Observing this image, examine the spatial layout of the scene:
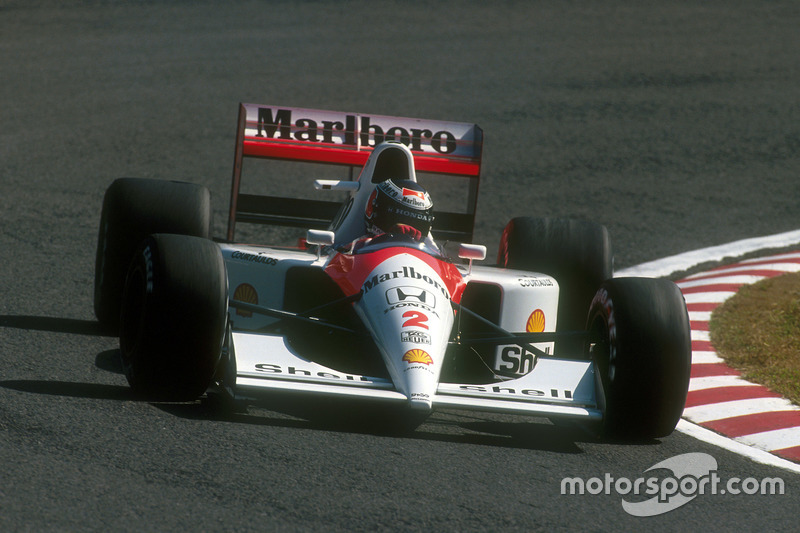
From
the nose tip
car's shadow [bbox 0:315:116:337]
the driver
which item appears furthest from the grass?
car's shadow [bbox 0:315:116:337]

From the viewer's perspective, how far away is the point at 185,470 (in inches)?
166

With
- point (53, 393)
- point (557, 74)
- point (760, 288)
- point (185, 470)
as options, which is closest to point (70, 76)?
point (557, 74)

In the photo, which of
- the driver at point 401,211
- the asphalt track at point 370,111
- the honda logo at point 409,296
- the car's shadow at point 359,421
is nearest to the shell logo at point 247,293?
the driver at point 401,211

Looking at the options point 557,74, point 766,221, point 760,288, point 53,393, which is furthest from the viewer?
point 557,74

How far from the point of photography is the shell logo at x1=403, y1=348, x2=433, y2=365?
495 centimetres

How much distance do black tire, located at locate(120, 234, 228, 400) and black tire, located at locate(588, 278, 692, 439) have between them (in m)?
1.66

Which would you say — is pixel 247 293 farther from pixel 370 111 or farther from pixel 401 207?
pixel 370 111

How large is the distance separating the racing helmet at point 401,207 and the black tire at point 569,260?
0.76 meters

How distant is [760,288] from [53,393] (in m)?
5.15

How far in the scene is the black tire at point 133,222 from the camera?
6.27 m

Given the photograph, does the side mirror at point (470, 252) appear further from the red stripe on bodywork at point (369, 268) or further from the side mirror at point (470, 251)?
the red stripe on bodywork at point (369, 268)

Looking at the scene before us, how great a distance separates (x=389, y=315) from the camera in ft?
17.0

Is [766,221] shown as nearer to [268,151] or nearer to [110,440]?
[268,151]

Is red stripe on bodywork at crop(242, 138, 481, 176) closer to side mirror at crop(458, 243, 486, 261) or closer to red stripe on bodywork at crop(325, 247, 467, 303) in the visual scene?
side mirror at crop(458, 243, 486, 261)
